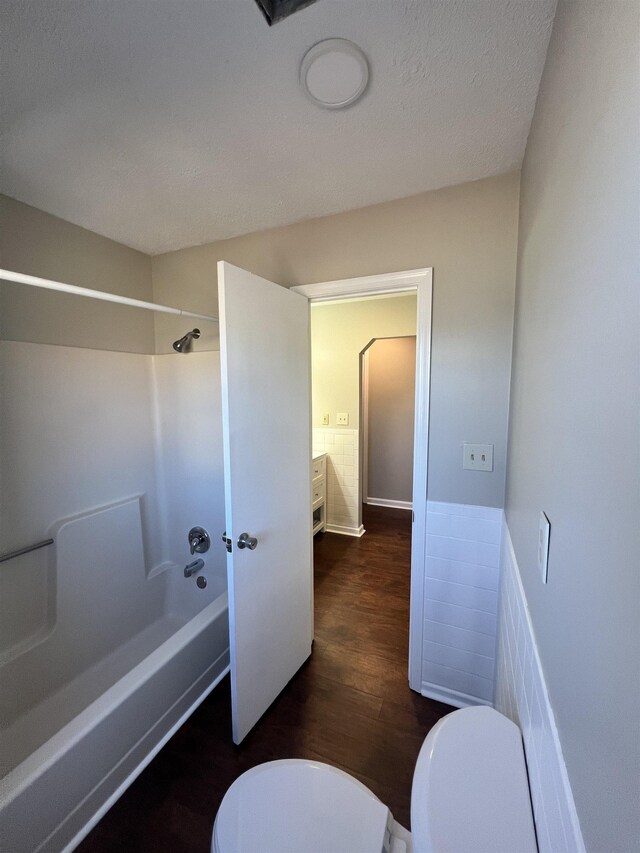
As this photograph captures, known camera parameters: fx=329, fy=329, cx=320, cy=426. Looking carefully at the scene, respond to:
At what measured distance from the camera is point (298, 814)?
2.62ft

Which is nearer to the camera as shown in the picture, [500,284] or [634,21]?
[634,21]

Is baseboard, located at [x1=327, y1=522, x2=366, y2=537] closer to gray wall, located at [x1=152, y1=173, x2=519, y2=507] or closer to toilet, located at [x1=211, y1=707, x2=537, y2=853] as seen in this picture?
gray wall, located at [x1=152, y1=173, x2=519, y2=507]

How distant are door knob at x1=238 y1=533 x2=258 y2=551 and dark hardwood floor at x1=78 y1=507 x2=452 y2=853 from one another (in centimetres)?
86

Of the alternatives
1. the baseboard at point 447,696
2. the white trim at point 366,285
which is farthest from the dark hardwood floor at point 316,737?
the white trim at point 366,285

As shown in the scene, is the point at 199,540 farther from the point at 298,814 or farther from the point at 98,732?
the point at 298,814

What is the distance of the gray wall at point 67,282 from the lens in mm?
1445

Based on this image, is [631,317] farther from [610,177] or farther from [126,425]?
[126,425]

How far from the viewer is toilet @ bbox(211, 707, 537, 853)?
2.11 feet

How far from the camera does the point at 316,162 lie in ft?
4.07

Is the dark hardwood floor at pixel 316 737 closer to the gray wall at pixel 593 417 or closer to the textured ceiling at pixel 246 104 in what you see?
the gray wall at pixel 593 417

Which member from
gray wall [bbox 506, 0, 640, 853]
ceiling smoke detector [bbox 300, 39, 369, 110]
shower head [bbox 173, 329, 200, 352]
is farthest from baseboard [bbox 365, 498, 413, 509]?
ceiling smoke detector [bbox 300, 39, 369, 110]

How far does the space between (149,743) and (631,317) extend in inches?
78.8

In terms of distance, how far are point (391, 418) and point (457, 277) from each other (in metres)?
2.87

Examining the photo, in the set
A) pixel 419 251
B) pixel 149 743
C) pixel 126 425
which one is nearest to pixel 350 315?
pixel 419 251
